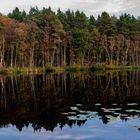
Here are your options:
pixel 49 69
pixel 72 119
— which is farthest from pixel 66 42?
pixel 72 119

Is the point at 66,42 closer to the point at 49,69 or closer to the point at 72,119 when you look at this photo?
the point at 49,69

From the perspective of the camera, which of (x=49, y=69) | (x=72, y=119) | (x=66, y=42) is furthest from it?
(x=66, y=42)

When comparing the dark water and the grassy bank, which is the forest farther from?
the dark water

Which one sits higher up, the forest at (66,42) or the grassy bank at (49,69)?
the forest at (66,42)

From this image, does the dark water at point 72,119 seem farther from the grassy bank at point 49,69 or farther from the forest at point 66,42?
the forest at point 66,42

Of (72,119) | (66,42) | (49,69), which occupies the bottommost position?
(72,119)

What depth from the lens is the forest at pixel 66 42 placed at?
246 ft

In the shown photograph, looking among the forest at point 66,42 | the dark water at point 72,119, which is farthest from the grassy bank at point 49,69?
the dark water at point 72,119

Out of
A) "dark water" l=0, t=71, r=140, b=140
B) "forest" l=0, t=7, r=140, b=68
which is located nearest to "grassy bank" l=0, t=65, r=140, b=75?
"forest" l=0, t=7, r=140, b=68

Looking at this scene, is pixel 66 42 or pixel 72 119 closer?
pixel 72 119

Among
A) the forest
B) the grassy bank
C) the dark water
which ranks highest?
the forest

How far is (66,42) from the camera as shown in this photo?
278 ft

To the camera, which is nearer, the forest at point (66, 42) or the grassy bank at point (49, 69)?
the grassy bank at point (49, 69)

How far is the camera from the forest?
75.0 meters
